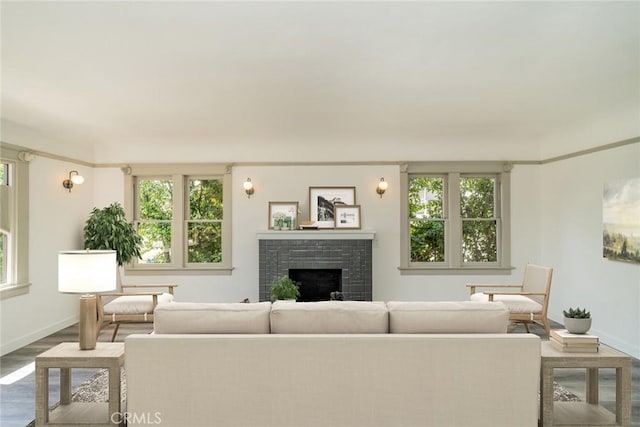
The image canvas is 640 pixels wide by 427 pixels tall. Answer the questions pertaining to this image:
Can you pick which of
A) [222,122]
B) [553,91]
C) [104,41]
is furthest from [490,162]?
[104,41]

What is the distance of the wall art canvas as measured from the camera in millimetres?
4949

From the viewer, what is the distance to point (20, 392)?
3961 millimetres

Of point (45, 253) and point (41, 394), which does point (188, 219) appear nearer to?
point (45, 253)

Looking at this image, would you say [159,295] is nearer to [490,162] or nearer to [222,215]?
[222,215]

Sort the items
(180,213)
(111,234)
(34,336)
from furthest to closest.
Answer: (180,213) → (111,234) → (34,336)

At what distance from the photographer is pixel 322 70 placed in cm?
384

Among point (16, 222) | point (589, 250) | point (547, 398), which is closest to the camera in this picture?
point (547, 398)

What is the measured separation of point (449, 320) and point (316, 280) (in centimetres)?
436

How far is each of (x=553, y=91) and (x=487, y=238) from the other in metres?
3.35

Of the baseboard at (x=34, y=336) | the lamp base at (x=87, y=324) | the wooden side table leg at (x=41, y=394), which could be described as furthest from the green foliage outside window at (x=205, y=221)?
the wooden side table leg at (x=41, y=394)

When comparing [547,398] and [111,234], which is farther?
[111,234]

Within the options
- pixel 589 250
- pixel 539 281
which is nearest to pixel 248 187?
pixel 539 281

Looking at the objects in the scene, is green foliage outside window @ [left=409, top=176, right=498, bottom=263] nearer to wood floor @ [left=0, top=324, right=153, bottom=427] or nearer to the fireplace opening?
the fireplace opening

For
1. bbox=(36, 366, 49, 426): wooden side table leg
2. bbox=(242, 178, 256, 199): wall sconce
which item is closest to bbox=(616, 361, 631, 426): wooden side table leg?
bbox=(36, 366, 49, 426): wooden side table leg
